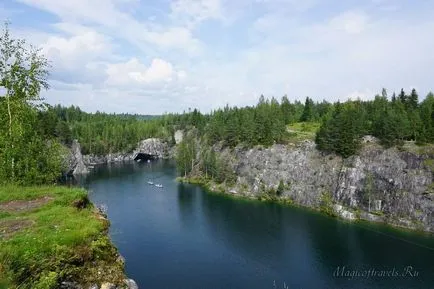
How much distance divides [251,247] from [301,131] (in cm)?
7333

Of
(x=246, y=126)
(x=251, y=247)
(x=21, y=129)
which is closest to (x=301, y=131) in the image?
(x=246, y=126)

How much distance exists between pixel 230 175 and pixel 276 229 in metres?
43.5

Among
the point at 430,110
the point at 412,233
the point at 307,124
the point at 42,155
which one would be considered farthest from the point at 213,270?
the point at 307,124

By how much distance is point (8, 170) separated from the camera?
24.5 meters

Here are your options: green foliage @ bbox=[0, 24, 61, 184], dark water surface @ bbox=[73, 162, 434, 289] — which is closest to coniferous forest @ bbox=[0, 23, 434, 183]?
green foliage @ bbox=[0, 24, 61, 184]

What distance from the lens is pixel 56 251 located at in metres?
11.8

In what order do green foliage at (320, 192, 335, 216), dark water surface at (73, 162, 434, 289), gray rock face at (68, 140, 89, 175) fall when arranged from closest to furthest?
dark water surface at (73, 162, 434, 289)
green foliage at (320, 192, 335, 216)
gray rock face at (68, 140, 89, 175)

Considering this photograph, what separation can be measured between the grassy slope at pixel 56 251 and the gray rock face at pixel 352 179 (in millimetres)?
89971

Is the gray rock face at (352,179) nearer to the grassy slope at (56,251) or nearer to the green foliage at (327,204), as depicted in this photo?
the green foliage at (327,204)

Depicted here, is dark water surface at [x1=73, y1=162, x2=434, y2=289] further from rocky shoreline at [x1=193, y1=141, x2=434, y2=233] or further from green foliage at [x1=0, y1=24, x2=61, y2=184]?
green foliage at [x1=0, y1=24, x2=61, y2=184]

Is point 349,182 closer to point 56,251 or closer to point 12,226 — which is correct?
point 12,226

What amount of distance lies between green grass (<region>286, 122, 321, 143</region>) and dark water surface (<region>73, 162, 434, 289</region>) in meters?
29.8

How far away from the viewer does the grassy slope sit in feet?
34.8

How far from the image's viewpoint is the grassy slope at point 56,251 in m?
10.6
